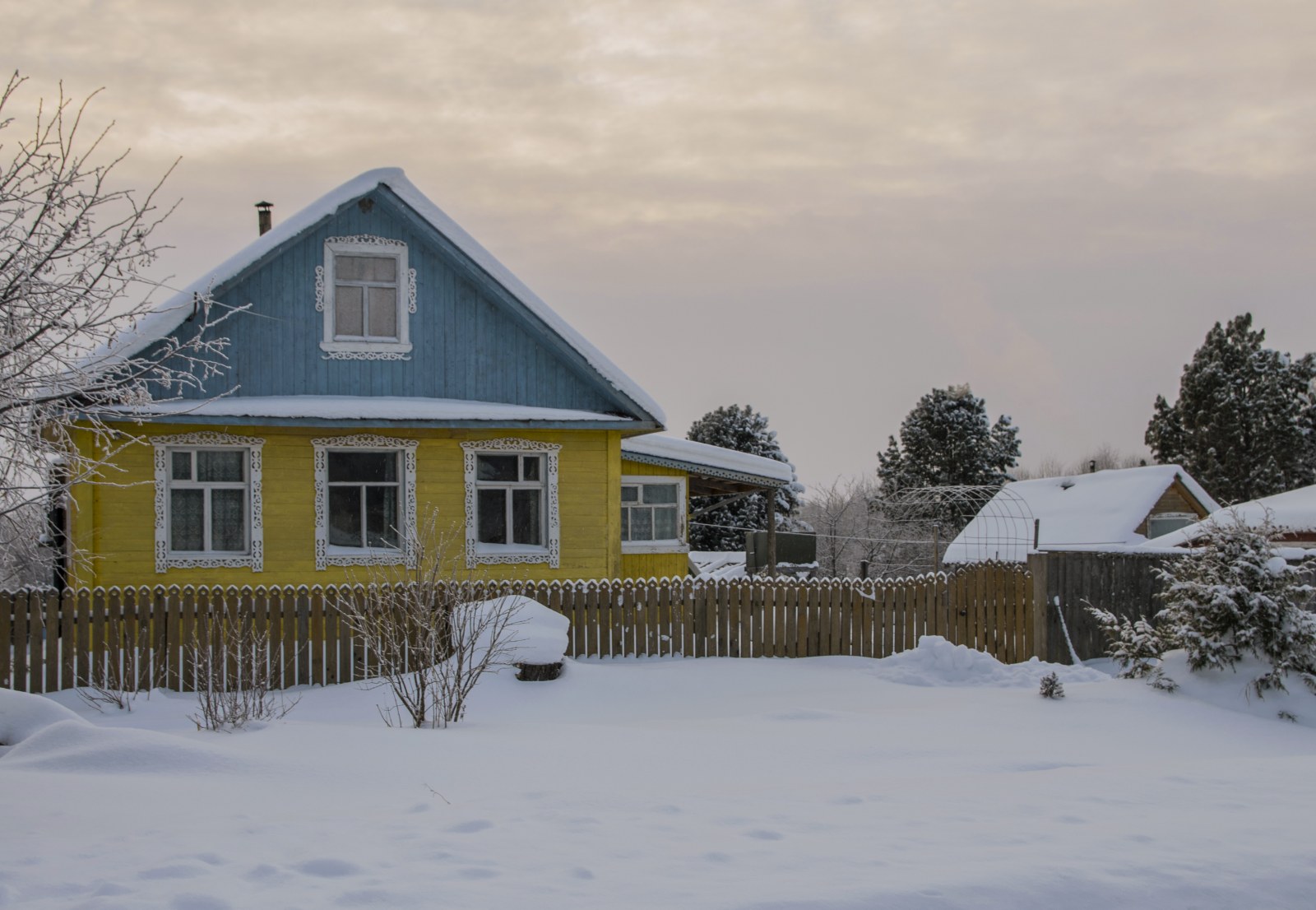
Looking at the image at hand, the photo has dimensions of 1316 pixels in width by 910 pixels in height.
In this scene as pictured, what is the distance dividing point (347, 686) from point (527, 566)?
14.7ft

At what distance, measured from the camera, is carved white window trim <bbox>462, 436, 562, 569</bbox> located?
634 inches

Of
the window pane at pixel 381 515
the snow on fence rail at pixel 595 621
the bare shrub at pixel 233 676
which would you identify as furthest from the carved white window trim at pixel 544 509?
the bare shrub at pixel 233 676

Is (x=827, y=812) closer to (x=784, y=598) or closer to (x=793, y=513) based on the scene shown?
(x=784, y=598)

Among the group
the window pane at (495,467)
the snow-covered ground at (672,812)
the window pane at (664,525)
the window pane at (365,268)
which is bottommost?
the snow-covered ground at (672,812)

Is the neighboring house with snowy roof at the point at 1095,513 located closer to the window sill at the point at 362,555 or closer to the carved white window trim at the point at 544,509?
the carved white window trim at the point at 544,509

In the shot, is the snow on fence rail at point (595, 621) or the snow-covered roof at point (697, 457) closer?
the snow on fence rail at point (595, 621)

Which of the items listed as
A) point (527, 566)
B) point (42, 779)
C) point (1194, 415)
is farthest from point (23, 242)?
point (1194, 415)

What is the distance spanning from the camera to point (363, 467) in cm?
1591

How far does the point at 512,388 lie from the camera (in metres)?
16.4

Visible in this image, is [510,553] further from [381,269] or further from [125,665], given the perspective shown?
[125,665]

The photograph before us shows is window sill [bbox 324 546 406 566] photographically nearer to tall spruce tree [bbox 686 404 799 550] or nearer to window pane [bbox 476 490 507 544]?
window pane [bbox 476 490 507 544]

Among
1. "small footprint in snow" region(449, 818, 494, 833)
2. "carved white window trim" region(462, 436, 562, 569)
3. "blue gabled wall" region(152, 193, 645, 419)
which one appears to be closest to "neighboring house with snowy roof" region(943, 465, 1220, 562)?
"carved white window trim" region(462, 436, 562, 569)

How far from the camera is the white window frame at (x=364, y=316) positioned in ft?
52.1

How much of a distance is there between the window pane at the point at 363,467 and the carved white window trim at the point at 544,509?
105 centimetres
